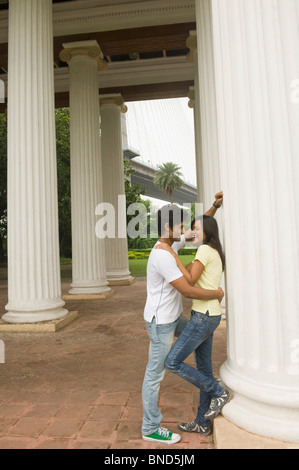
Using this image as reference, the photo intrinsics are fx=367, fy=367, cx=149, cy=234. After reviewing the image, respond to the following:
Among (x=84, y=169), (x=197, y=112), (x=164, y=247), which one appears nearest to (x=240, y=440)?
(x=164, y=247)

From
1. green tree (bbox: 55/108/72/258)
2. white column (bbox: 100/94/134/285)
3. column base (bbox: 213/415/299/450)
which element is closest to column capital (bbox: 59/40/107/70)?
white column (bbox: 100/94/134/285)

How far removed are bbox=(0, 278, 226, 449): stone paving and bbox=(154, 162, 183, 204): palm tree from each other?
10920 cm

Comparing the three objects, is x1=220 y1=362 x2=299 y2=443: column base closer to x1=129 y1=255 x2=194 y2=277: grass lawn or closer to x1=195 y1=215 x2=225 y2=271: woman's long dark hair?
x1=195 y1=215 x2=225 y2=271: woman's long dark hair

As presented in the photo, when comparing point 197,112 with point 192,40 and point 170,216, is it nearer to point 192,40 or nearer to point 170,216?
point 192,40

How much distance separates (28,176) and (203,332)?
8.14 m

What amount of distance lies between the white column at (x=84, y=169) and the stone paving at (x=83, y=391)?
6.43 metres

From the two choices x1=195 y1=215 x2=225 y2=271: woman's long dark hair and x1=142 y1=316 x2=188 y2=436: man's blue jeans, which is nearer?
x1=142 y1=316 x2=188 y2=436: man's blue jeans

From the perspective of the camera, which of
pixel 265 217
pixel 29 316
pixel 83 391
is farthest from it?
pixel 29 316

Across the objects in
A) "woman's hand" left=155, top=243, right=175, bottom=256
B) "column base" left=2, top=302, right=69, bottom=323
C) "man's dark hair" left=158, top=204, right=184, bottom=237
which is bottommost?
"column base" left=2, top=302, right=69, bottom=323

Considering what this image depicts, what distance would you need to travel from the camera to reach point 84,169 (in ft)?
56.2

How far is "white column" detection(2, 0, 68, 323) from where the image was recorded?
34.9 ft

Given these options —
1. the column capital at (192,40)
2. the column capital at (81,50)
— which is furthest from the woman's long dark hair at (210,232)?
the column capital at (81,50)

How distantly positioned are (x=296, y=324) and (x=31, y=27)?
1108cm

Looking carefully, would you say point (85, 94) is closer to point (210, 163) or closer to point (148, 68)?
point (148, 68)
